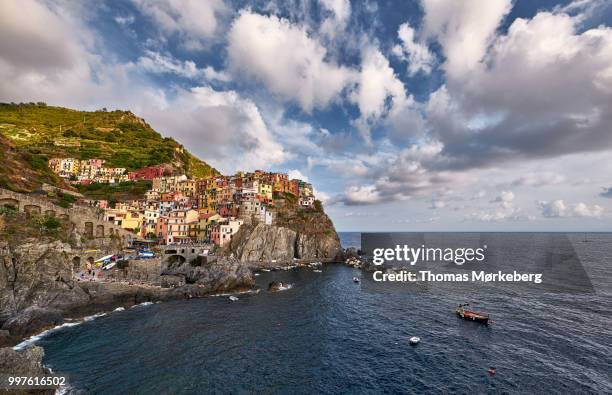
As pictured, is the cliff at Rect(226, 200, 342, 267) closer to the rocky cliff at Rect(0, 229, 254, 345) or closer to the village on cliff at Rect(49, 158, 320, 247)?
the village on cliff at Rect(49, 158, 320, 247)

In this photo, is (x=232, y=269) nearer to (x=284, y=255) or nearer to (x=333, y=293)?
(x=333, y=293)

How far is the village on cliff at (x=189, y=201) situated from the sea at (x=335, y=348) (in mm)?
49045

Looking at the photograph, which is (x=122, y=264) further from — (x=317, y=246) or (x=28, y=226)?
(x=317, y=246)

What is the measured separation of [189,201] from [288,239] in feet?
169

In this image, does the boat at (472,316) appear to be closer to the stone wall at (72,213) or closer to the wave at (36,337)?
the wave at (36,337)

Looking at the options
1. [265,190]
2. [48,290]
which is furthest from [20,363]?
[265,190]

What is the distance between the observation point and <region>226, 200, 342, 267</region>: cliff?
112 m

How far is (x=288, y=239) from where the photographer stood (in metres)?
125

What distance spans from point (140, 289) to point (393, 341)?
55210 millimetres

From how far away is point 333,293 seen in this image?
252ft

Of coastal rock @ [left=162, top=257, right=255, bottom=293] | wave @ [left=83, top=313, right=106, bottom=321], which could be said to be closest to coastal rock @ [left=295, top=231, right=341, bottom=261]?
coastal rock @ [left=162, top=257, right=255, bottom=293]

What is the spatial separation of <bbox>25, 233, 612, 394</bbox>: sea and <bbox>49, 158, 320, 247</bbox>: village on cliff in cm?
4904

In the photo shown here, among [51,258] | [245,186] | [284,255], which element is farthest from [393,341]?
[245,186]

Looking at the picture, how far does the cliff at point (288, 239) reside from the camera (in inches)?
4402
